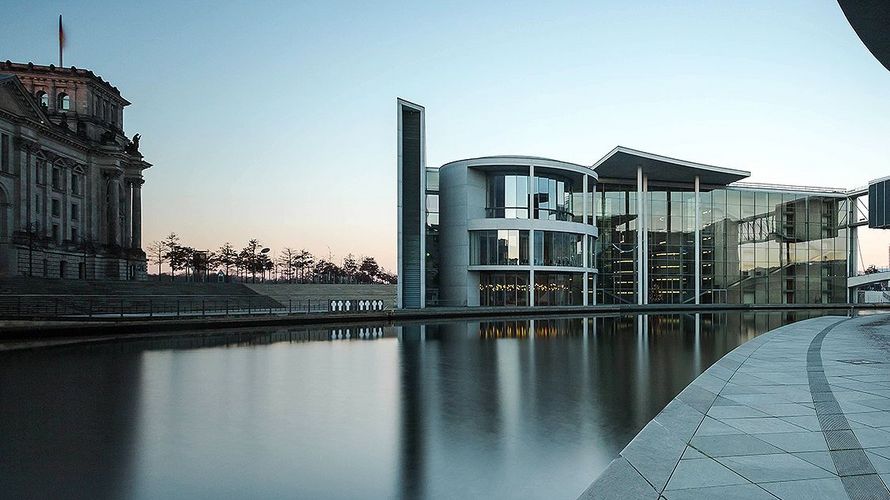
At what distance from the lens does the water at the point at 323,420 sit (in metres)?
6.18

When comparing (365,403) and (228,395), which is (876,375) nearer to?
(365,403)

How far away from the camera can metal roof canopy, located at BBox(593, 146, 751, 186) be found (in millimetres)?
51625

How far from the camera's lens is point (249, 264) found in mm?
108125

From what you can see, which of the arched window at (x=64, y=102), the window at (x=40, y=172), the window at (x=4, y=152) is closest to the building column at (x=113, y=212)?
the window at (x=40, y=172)

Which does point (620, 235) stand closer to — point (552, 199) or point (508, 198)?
point (552, 199)

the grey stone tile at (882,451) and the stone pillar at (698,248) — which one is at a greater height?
the stone pillar at (698,248)

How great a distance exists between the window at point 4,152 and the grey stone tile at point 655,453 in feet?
229

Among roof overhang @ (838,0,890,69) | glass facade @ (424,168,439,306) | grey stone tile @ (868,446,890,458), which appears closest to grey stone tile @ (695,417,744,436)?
grey stone tile @ (868,446,890,458)

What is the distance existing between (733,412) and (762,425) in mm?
857

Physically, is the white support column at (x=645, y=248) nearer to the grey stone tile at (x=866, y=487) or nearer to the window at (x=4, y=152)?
the grey stone tile at (x=866, y=487)

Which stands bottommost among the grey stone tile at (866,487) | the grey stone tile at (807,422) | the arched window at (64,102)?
the grey stone tile at (807,422)

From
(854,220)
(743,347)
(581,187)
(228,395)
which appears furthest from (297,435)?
(854,220)

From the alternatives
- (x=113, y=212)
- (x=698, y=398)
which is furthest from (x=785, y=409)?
(x=113, y=212)

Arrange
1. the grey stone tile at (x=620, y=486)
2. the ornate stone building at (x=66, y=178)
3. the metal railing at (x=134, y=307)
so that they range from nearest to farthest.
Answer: the grey stone tile at (x=620, y=486) < the metal railing at (x=134, y=307) < the ornate stone building at (x=66, y=178)
